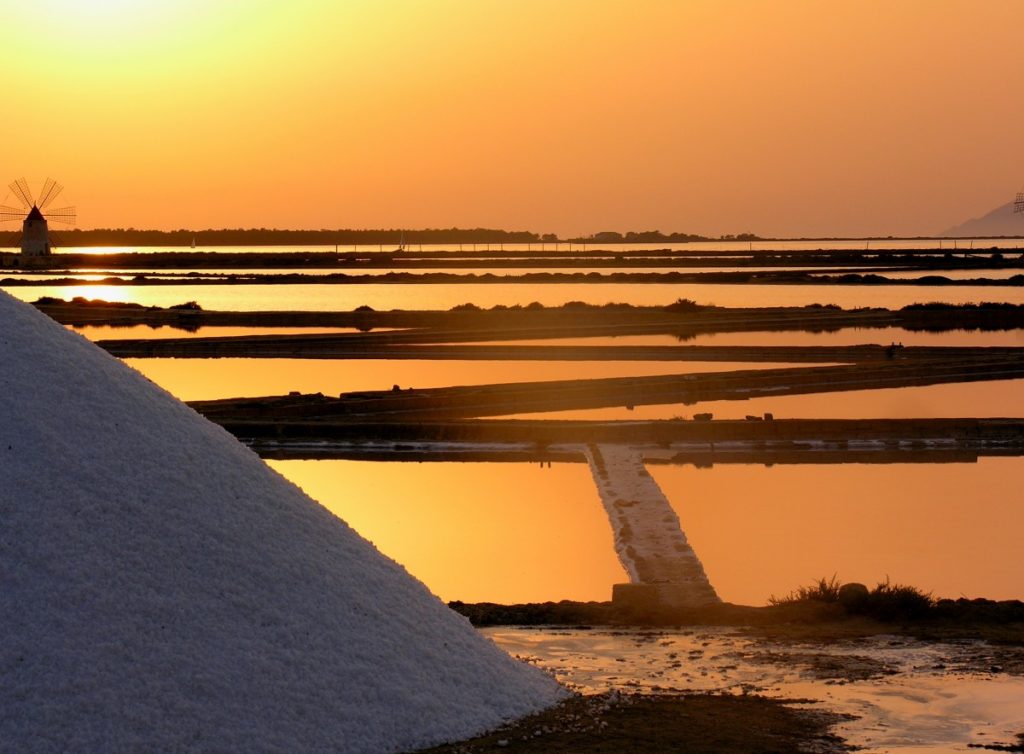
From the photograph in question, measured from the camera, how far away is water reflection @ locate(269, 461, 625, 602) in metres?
6.22

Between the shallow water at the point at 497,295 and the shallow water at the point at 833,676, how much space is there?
1985cm

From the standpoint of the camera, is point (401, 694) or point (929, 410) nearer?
point (401, 694)

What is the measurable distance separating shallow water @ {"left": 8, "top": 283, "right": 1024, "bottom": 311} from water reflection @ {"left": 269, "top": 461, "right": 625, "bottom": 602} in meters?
15.8

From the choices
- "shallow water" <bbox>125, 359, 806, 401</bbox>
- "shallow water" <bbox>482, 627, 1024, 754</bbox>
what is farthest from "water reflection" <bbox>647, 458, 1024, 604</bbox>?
"shallow water" <bbox>125, 359, 806, 401</bbox>

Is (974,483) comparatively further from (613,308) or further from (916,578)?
(613,308)

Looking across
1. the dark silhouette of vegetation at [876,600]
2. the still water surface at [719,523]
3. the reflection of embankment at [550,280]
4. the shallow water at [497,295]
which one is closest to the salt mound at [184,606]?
the dark silhouette of vegetation at [876,600]

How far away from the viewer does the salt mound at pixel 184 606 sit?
10.3ft

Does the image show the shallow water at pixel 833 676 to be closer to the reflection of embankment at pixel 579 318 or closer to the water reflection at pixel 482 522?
the water reflection at pixel 482 522

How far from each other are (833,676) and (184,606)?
2.20 m

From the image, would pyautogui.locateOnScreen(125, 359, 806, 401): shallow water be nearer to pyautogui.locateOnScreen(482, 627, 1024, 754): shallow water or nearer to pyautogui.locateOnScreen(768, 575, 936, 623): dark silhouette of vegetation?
pyautogui.locateOnScreen(768, 575, 936, 623): dark silhouette of vegetation

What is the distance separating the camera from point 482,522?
737 cm

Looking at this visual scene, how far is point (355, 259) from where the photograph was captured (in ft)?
177

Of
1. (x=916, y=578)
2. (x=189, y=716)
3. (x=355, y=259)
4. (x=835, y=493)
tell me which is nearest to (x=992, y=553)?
(x=916, y=578)

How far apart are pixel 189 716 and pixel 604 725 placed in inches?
46.6
